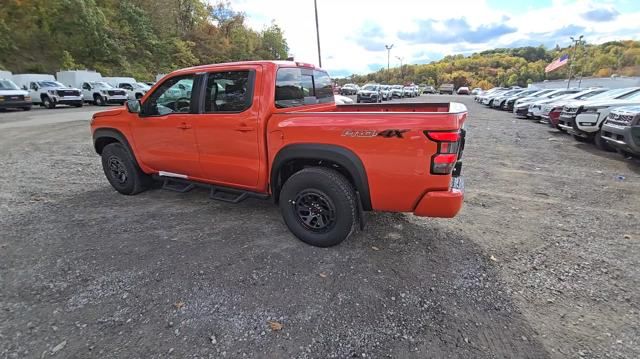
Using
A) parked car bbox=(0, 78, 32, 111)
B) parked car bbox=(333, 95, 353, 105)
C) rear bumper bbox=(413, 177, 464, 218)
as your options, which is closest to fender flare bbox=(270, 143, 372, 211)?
rear bumper bbox=(413, 177, 464, 218)

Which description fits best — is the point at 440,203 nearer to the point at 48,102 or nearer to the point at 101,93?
the point at 48,102

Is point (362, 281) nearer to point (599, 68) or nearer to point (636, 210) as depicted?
point (636, 210)

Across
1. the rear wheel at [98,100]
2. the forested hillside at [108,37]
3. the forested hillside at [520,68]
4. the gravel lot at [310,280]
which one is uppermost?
the forested hillside at [108,37]

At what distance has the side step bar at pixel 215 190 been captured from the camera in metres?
4.09

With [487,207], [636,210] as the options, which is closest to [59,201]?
[487,207]

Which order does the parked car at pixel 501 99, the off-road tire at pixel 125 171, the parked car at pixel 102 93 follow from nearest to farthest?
1. the off-road tire at pixel 125 171
2. the parked car at pixel 501 99
3. the parked car at pixel 102 93

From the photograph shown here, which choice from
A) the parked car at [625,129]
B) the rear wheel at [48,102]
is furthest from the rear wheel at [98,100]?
the parked car at [625,129]

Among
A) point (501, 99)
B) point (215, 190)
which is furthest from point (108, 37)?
point (215, 190)

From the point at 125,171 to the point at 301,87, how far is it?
9.43 feet

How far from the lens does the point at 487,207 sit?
15.6 feet

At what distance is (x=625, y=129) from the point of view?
6480 mm

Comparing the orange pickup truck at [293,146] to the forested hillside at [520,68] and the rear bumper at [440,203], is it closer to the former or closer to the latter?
the rear bumper at [440,203]

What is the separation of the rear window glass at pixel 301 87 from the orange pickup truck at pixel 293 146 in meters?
0.01

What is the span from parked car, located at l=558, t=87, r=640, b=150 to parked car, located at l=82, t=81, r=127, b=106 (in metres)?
25.4
